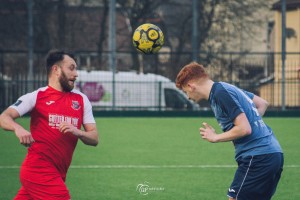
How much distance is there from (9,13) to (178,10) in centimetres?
1019

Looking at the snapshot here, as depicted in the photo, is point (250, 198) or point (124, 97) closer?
point (250, 198)

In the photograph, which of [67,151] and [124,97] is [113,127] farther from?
[67,151]

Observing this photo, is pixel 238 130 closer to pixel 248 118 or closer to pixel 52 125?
pixel 248 118

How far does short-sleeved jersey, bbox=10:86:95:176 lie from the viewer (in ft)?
22.3

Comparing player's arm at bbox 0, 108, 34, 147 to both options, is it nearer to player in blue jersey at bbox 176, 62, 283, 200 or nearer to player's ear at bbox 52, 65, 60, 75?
player's ear at bbox 52, 65, 60, 75

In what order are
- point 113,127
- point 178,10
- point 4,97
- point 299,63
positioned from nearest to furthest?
point 113,127 → point 4,97 → point 299,63 → point 178,10

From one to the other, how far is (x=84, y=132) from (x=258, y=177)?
1.63 meters

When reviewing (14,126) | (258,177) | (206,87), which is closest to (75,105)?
(14,126)

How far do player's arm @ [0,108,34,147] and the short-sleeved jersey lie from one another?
0.26ft

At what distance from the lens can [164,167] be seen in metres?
14.0

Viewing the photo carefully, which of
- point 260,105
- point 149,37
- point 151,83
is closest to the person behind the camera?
point 260,105

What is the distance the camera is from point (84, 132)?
6582 mm

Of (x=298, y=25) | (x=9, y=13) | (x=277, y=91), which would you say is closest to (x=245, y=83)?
(x=277, y=91)

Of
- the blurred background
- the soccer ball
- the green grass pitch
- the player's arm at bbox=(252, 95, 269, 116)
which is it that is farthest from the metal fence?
the player's arm at bbox=(252, 95, 269, 116)
